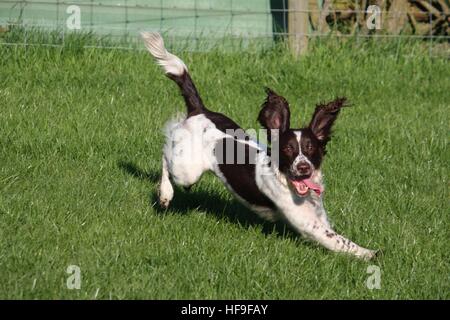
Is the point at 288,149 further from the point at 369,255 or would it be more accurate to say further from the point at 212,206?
the point at 212,206

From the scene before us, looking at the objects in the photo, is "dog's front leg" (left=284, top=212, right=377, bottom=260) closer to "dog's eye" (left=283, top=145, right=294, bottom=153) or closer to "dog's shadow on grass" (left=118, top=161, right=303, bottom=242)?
"dog's shadow on grass" (left=118, top=161, right=303, bottom=242)

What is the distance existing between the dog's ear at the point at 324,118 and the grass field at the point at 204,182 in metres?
0.61

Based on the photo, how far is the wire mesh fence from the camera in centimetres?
925

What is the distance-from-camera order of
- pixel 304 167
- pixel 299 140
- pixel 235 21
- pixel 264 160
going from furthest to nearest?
pixel 235 21
pixel 264 160
pixel 299 140
pixel 304 167

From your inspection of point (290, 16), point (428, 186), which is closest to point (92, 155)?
point (428, 186)

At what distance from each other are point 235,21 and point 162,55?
435cm

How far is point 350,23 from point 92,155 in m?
4.73

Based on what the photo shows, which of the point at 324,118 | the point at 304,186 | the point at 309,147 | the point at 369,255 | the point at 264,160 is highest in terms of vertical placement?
the point at 324,118

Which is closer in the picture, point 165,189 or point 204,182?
point 165,189

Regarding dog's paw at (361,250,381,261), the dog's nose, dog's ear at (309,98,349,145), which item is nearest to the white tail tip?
dog's ear at (309,98,349,145)

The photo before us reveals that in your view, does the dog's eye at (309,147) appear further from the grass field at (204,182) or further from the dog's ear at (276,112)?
the grass field at (204,182)

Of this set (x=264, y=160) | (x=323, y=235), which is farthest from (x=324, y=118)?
(x=323, y=235)

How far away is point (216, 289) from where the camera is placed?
416 centimetres

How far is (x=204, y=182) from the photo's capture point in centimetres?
618
